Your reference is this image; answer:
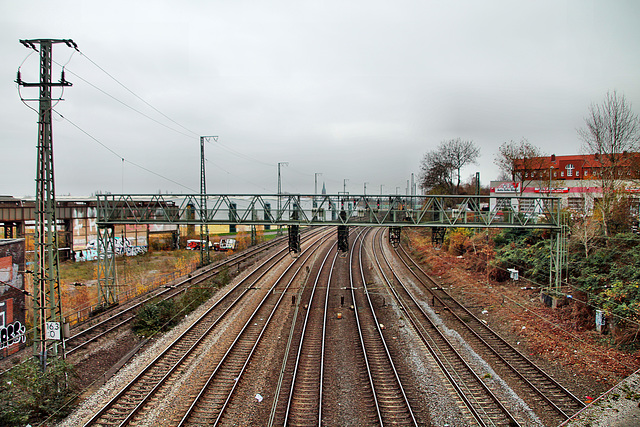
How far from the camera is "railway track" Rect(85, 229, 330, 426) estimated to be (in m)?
9.81

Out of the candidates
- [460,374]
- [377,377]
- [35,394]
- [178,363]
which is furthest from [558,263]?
[35,394]

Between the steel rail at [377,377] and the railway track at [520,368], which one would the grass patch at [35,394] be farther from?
the railway track at [520,368]

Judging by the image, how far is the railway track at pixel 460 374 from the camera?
956 centimetres

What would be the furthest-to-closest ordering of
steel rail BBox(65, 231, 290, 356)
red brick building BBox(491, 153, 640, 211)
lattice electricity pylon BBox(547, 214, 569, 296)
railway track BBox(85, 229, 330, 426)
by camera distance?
1. red brick building BBox(491, 153, 640, 211)
2. lattice electricity pylon BBox(547, 214, 569, 296)
3. steel rail BBox(65, 231, 290, 356)
4. railway track BBox(85, 229, 330, 426)

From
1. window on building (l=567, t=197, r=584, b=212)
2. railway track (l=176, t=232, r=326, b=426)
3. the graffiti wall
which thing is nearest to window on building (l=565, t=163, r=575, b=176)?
window on building (l=567, t=197, r=584, b=212)

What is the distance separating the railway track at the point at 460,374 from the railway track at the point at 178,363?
7.15 m

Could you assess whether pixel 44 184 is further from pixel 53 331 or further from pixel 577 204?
pixel 577 204

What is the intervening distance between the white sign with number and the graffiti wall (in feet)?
14.2

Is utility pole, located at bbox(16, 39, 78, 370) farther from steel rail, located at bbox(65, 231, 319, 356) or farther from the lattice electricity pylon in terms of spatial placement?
the lattice electricity pylon

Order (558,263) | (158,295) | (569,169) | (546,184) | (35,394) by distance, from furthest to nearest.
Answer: (569,169) < (546,184) < (158,295) < (558,263) < (35,394)

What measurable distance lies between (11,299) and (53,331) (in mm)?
5757

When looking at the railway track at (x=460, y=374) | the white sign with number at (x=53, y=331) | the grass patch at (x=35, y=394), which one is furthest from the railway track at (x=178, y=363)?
the railway track at (x=460, y=374)

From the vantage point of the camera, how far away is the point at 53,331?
1061 cm

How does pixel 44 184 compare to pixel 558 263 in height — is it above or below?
above
